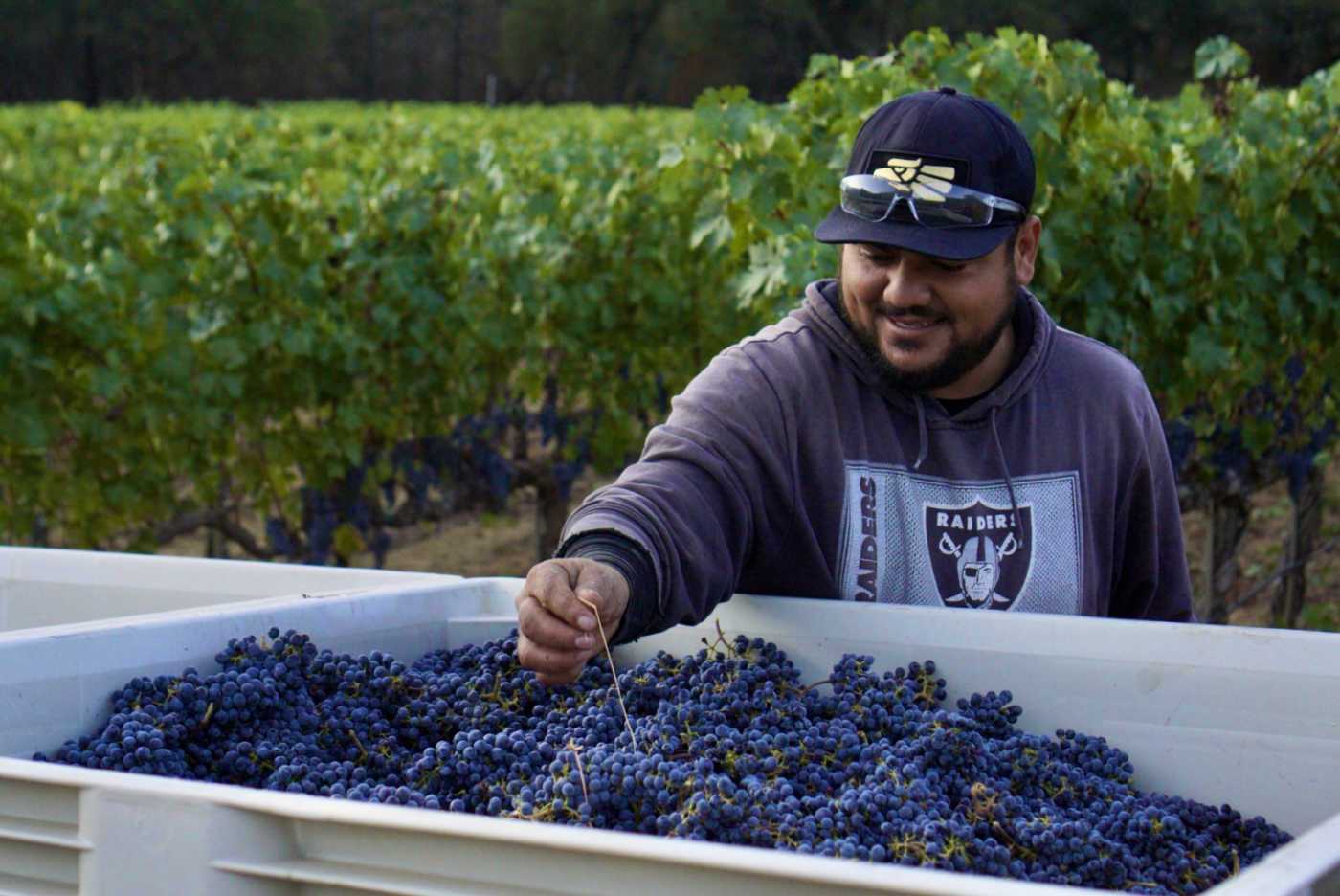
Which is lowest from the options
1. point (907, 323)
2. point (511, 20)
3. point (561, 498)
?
point (561, 498)

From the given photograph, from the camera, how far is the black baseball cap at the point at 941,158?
2.49 meters

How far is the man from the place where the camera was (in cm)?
→ 250

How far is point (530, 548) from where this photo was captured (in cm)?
902

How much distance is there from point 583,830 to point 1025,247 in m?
1.73

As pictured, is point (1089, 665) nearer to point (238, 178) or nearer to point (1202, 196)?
point (1202, 196)

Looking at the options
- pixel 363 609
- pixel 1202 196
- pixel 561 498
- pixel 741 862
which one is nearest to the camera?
pixel 741 862

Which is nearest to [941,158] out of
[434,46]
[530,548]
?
[530,548]

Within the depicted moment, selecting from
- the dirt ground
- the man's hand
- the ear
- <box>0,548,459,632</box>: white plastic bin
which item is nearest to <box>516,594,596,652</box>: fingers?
the man's hand

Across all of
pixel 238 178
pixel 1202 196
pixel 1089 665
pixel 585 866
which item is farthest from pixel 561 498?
pixel 585 866

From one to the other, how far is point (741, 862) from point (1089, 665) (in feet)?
2.83

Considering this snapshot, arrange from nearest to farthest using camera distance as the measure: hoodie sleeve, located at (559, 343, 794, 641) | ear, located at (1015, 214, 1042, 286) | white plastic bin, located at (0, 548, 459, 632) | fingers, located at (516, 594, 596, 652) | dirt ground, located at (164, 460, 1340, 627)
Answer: fingers, located at (516, 594, 596, 652) → hoodie sleeve, located at (559, 343, 794, 641) → white plastic bin, located at (0, 548, 459, 632) → ear, located at (1015, 214, 1042, 286) → dirt ground, located at (164, 460, 1340, 627)

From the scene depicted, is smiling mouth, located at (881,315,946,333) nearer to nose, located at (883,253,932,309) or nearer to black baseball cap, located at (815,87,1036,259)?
nose, located at (883,253,932,309)

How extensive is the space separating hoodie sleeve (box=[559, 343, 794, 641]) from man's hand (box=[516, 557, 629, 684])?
0.08m

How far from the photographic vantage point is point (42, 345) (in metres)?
5.57
